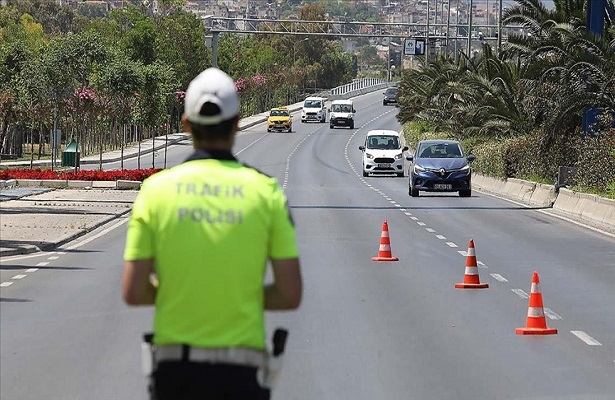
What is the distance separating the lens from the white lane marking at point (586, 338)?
1343cm

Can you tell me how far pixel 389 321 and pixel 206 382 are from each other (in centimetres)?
1001

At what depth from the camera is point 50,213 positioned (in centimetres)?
3303

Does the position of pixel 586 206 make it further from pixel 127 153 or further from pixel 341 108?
pixel 341 108

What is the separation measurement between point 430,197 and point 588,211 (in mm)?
11334

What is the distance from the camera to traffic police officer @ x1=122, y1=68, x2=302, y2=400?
16.5 ft

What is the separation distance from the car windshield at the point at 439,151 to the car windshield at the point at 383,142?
16750 mm

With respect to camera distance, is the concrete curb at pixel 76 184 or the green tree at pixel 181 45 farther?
the green tree at pixel 181 45

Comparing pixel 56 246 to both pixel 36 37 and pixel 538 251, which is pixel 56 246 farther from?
pixel 36 37

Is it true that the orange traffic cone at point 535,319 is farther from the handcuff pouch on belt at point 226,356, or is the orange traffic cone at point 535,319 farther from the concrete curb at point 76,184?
the concrete curb at point 76,184

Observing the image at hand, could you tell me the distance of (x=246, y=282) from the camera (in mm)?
5062

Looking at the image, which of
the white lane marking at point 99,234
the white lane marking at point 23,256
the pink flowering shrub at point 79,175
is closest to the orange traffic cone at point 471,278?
the white lane marking at point 23,256

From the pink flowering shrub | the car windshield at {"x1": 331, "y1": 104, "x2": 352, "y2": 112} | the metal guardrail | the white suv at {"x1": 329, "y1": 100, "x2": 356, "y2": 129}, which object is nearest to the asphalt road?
the pink flowering shrub

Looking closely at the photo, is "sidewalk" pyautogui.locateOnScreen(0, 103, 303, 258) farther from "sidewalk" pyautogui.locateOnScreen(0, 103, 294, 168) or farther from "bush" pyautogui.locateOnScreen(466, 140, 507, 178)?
"sidewalk" pyautogui.locateOnScreen(0, 103, 294, 168)

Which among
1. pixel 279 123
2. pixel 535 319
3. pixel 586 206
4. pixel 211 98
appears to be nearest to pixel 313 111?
pixel 279 123
